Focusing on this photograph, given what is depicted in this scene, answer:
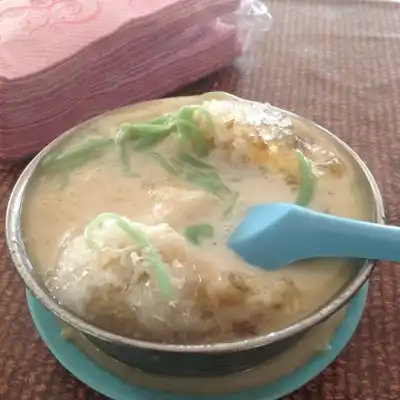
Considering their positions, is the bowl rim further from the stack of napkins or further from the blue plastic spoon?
the stack of napkins

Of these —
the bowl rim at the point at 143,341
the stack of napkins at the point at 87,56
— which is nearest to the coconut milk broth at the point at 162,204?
the bowl rim at the point at 143,341

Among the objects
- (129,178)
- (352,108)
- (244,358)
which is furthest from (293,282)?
(352,108)

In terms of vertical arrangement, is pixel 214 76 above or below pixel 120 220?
below

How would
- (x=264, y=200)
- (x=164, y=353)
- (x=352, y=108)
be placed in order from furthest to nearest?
(x=352, y=108), (x=264, y=200), (x=164, y=353)

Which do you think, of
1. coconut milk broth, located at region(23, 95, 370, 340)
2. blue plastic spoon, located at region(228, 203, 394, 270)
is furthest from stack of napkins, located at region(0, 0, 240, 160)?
blue plastic spoon, located at region(228, 203, 394, 270)

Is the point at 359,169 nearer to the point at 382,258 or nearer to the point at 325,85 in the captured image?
the point at 382,258

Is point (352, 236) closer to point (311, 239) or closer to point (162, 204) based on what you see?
point (311, 239)

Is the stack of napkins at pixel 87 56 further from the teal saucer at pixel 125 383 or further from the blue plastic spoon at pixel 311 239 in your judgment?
the blue plastic spoon at pixel 311 239
